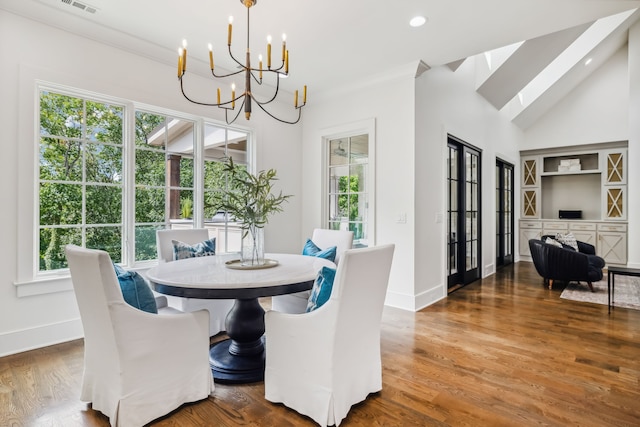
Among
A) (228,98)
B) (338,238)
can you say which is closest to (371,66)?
(228,98)

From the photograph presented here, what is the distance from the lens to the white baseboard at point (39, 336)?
2558mm

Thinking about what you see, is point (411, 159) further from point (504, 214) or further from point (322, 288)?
point (504, 214)

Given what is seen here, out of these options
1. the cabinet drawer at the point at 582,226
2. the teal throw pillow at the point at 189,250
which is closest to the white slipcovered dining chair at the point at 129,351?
the teal throw pillow at the point at 189,250

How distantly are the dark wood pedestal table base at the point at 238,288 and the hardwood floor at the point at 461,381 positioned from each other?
0.64 feet

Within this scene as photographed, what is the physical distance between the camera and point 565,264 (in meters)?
4.54

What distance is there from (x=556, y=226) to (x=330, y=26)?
6.69 metres

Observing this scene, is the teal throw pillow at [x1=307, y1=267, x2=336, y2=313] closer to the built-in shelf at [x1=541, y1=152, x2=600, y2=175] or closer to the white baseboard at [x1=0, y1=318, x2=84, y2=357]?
the white baseboard at [x1=0, y1=318, x2=84, y2=357]

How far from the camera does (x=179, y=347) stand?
181cm

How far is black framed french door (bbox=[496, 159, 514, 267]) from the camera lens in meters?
6.46

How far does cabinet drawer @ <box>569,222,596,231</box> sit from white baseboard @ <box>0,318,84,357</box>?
27.5ft

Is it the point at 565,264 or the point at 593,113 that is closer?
the point at 565,264

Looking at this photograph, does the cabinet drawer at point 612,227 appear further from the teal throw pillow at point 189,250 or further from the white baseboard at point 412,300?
the teal throw pillow at point 189,250

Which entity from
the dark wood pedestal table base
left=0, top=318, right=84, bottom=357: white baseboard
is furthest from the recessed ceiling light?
→ left=0, top=318, right=84, bottom=357: white baseboard

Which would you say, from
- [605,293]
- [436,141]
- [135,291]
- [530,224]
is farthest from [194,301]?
[530,224]
